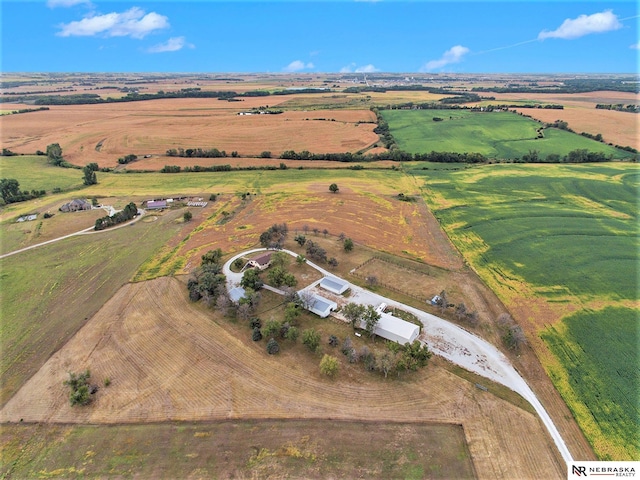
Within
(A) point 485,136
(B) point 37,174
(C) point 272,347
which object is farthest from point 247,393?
(A) point 485,136

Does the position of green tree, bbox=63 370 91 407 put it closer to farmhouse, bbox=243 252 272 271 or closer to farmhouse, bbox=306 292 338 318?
farmhouse, bbox=243 252 272 271

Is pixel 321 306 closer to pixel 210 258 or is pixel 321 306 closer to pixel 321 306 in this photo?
pixel 321 306

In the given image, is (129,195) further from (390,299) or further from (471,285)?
(471,285)

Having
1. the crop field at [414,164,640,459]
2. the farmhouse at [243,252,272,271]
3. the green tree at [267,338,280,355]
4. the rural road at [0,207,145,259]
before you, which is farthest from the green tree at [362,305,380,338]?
the rural road at [0,207,145,259]

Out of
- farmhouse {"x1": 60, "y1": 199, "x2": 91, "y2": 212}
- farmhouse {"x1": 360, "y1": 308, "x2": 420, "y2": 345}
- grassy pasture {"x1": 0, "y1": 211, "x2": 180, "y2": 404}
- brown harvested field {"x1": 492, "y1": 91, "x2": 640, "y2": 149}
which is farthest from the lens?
brown harvested field {"x1": 492, "y1": 91, "x2": 640, "y2": 149}

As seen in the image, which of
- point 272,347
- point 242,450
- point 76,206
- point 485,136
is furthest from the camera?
point 485,136

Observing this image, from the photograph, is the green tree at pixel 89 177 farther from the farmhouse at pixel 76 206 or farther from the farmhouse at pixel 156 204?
the farmhouse at pixel 156 204

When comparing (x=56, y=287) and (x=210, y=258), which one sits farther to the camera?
(x=210, y=258)
